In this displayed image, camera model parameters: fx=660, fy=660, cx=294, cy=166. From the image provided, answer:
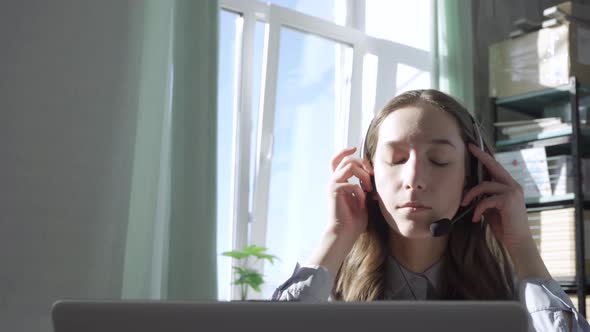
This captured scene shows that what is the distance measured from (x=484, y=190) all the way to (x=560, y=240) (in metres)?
2.55

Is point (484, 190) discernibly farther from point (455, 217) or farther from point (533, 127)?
point (533, 127)

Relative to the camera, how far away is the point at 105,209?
2.32 metres

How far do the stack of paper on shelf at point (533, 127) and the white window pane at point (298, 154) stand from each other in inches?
39.7

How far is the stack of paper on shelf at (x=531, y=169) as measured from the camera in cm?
338

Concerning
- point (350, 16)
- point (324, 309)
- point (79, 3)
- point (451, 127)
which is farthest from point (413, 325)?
point (350, 16)

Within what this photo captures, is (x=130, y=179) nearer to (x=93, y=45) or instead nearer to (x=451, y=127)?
(x=93, y=45)

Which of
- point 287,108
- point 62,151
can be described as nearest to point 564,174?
point 287,108

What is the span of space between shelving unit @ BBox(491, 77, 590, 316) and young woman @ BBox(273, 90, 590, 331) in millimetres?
2403

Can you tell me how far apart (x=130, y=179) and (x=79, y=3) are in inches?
25.6

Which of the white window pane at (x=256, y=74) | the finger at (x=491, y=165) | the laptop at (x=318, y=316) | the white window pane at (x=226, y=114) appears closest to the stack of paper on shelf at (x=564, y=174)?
the white window pane at (x=256, y=74)

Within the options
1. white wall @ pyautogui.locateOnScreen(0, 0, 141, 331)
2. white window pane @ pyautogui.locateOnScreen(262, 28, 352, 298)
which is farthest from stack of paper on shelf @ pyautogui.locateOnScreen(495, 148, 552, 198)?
white wall @ pyautogui.locateOnScreen(0, 0, 141, 331)

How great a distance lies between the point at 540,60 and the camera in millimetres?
3504

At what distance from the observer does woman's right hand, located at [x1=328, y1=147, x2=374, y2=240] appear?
1.03 meters

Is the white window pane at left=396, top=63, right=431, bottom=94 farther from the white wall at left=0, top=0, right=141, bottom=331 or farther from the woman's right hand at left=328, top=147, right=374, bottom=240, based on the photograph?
the woman's right hand at left=328, top=147, right=374, bottom=240
